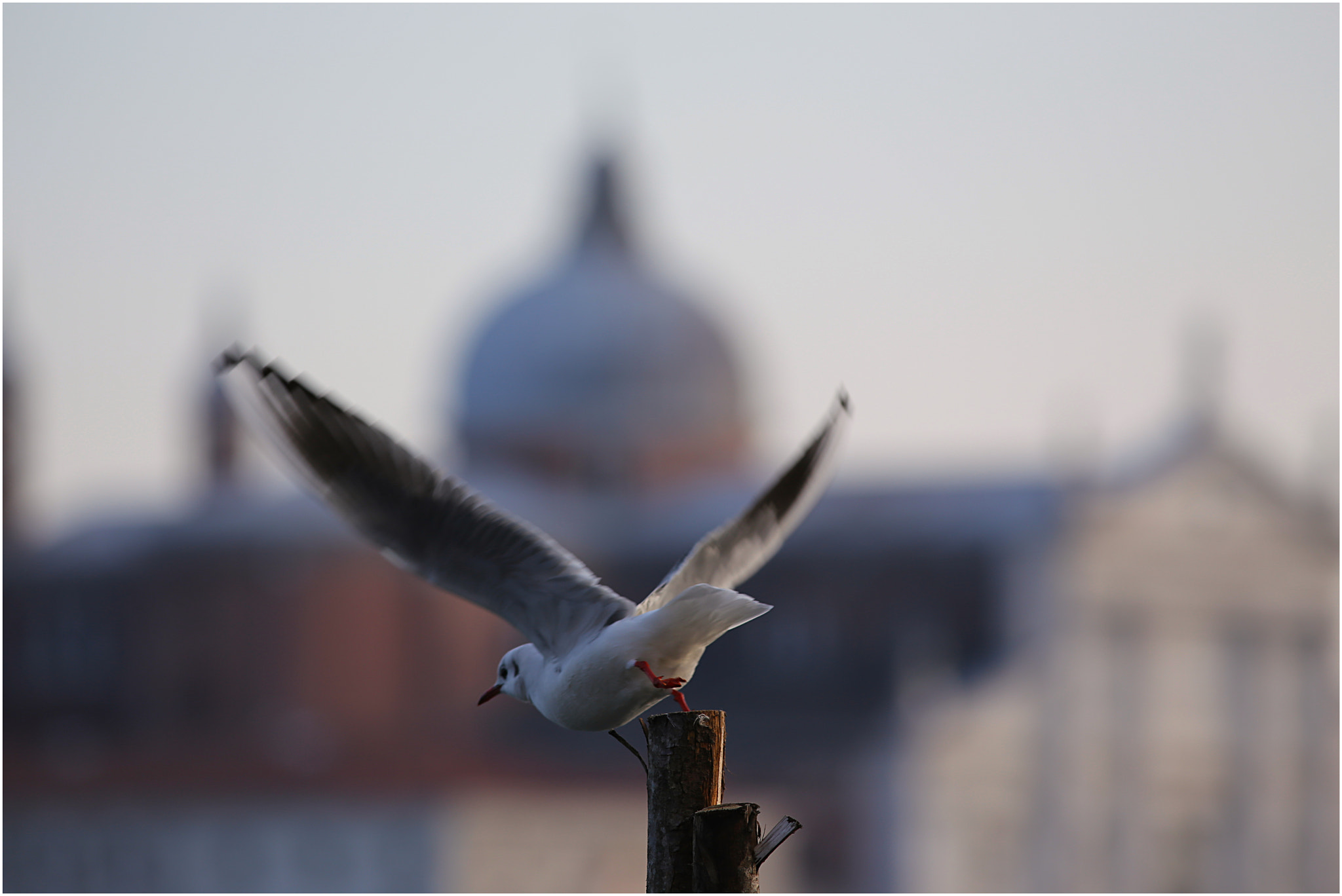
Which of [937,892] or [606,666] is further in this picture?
[937,892]

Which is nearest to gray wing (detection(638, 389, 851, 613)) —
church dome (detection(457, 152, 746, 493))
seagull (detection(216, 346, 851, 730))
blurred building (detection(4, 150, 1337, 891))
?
seagull (detection(216, 346, 851, 730))

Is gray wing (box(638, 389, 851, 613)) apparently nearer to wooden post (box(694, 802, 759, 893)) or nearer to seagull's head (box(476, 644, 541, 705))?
seagull's head (box(476, 644, 541, 705))

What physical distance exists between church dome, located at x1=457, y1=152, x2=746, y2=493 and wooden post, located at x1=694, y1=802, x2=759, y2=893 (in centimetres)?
3409

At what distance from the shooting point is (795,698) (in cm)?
3062

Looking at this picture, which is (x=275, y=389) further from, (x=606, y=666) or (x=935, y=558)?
(x=935, y=558)

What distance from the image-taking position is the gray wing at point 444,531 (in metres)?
3.96

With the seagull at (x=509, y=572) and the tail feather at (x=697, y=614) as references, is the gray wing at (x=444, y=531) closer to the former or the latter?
the seagull at (x=509, y=572)

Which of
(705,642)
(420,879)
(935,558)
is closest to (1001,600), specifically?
(935,558)

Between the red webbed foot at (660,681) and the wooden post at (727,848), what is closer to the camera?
the wooden post at (727,848)

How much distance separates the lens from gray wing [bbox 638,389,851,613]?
4449 mm

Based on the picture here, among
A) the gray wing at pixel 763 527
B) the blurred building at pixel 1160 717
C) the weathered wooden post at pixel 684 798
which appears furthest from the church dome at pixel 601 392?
the weathered wooden post at pixel 684 798

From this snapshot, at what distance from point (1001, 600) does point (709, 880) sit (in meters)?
26.5

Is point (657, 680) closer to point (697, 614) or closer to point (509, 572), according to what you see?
point (697, 614)

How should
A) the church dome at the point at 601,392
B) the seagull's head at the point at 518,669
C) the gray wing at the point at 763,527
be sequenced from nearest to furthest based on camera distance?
the seagull's head at the point at 518,669 < the gray wing at the point at 763,527 < the church dome at the point at 601,392
